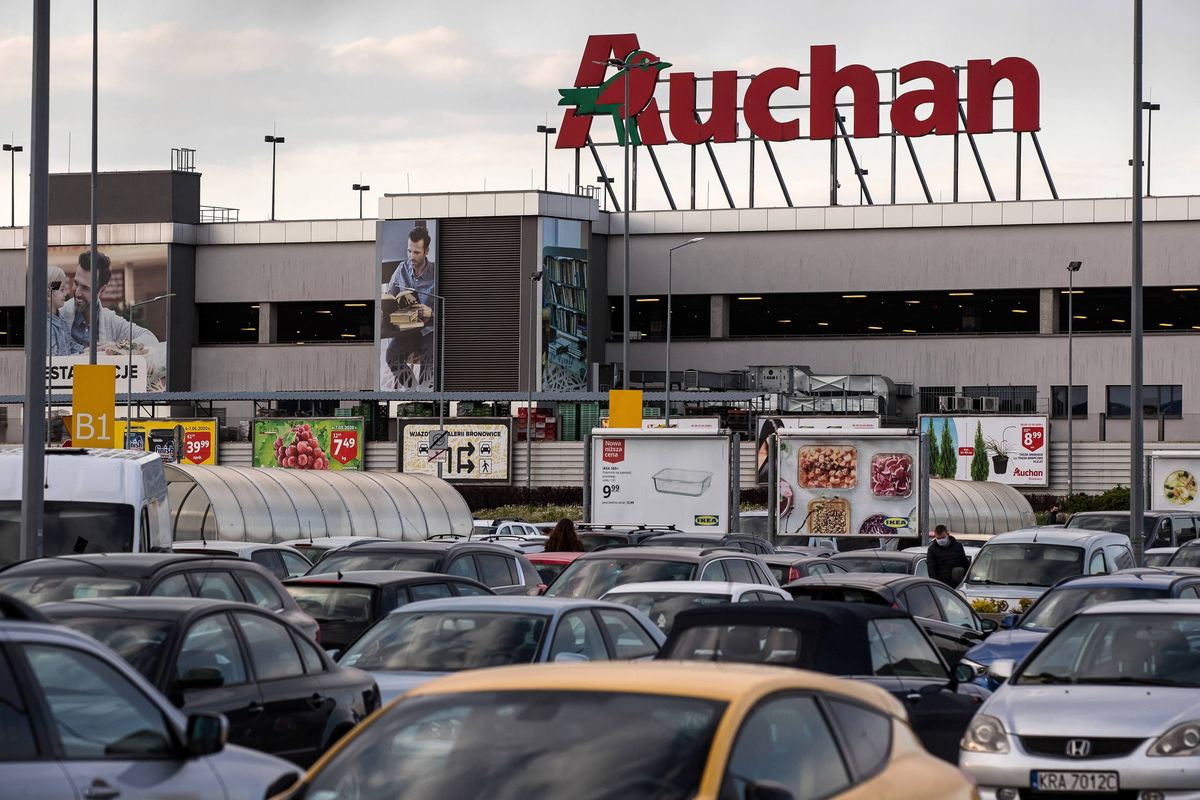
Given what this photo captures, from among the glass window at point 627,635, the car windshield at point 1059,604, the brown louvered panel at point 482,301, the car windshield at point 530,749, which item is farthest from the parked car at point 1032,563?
the brown louvered panel at point 482,301

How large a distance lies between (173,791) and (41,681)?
78 cm

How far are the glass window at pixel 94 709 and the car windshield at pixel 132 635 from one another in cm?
279

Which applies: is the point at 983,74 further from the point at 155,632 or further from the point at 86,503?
the point at 155,632

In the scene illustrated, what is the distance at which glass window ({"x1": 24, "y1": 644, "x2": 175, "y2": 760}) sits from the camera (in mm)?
6828

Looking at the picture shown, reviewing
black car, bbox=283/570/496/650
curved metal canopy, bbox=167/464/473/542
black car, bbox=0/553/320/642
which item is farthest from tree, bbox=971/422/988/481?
black car, bbox=0/553/320/642

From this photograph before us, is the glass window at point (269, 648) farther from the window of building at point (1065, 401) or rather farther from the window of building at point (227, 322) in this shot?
the window of building at point (227, 322)

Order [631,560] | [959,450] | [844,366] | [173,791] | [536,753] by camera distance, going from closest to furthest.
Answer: [536,753] < [173,791] < [631,560] < [959,450] < [844,366]

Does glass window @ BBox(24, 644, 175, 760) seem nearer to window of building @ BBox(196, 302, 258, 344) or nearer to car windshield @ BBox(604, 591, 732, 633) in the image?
car windshield @ BBox(604, 591, 732, 633)

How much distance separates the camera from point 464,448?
7575 centimetres

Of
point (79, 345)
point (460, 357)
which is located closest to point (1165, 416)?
point (460, 357)

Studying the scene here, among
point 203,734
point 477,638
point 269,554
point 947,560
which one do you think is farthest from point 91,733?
point 947,560

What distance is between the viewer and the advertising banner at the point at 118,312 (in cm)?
8481

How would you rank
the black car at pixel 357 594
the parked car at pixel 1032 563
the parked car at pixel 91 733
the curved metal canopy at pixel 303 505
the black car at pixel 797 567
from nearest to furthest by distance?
the parked car at pixel 91 733 → the black car at pixel 357 594 → the black car at pixel 797 567 → the parked car at pixel 1032 563 → the curved metal canopy at pixel 303 505

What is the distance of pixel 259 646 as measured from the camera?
1085 centimetres
